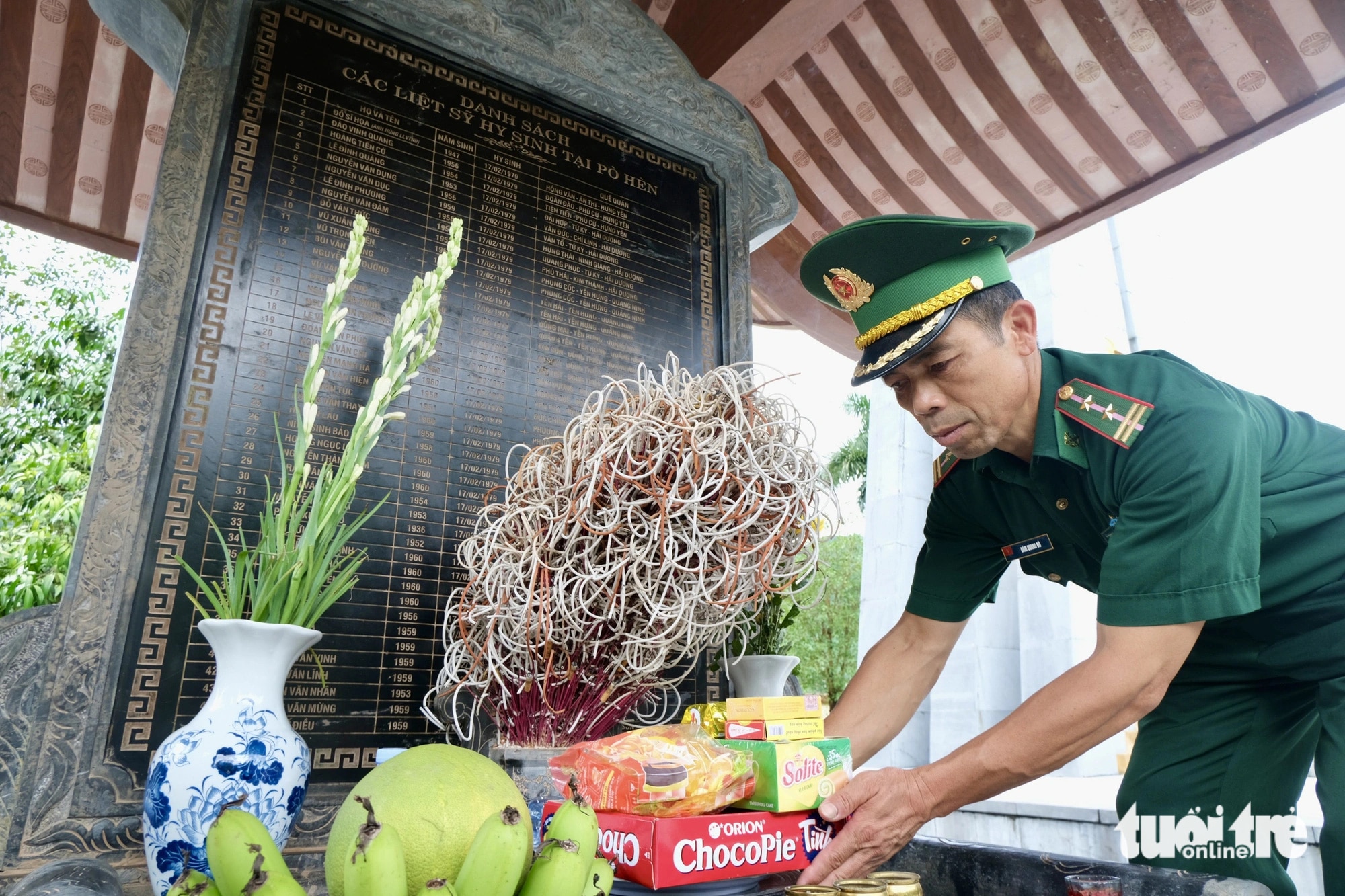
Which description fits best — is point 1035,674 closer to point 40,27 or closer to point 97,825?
point 97,825

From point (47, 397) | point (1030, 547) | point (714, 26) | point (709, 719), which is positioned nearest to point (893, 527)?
point (714, 26)

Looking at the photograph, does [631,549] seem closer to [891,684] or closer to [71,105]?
[891,684]

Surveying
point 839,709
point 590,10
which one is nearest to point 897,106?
point 590,10

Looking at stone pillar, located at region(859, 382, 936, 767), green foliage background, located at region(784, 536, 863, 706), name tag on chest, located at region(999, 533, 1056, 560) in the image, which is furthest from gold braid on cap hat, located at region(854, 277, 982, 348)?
green foliage background, located at region(784, 536, 863, 706)

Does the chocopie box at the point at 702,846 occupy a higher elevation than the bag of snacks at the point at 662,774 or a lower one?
lower

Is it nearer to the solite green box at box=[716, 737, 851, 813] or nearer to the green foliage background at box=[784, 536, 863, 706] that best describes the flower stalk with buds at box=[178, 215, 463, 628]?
the solite green box at box=[716, 737, 851, 813]

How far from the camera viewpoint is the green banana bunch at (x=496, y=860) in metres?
0.65

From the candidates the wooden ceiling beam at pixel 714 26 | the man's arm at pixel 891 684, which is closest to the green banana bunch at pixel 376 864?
the man's arm at pixel 891 684

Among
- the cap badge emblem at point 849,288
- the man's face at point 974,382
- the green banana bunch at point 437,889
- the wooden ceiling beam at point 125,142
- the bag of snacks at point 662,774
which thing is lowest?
the green banana bunch at point 437,889

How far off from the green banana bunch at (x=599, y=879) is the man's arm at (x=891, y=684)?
90cm

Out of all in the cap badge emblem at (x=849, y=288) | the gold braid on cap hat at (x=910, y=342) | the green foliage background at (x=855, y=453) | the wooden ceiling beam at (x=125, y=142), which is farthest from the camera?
the green foliage background at (x=855, y=453)

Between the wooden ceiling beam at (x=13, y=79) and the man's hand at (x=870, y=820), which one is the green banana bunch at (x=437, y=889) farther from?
the wooden ceiling beam at (x=13, y=79)

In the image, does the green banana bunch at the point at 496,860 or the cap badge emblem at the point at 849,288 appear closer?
the green banana bunch at the point at 496,860

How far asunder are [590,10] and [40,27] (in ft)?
6.83
